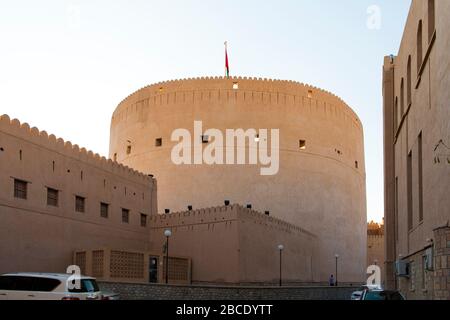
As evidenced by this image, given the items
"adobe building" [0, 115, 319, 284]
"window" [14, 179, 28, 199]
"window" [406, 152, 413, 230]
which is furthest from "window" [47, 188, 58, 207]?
"window" [406, 152, 413, 230]

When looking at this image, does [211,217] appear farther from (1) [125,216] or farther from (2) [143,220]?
(1) [125,216]

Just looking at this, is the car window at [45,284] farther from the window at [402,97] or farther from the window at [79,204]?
the window at [402,97]

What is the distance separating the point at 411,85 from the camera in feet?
73.3

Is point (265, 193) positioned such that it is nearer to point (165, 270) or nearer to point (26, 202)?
point (165, 270)

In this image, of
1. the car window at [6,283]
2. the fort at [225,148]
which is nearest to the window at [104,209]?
the fort at [225,148]

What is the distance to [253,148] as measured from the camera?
4075 cm

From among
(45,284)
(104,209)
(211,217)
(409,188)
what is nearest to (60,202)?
(104,209)

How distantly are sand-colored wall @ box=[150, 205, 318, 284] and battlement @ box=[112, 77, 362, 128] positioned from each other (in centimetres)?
1165

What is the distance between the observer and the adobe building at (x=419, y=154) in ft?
47.9

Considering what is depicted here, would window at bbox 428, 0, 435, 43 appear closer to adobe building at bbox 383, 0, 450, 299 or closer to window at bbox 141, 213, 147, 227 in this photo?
adobe building at bbox 383, 0, 450, 299

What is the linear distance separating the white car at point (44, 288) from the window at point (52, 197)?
10665 millimetres

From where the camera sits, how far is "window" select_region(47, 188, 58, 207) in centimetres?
2366

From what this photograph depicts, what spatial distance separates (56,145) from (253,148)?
18520mm
